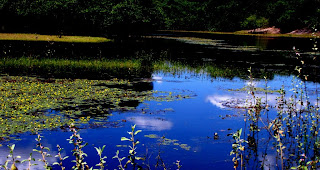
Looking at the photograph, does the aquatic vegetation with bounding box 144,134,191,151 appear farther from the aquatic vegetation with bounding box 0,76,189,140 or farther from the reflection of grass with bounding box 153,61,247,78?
the reflection of grass with bounding box 153,61,247,78

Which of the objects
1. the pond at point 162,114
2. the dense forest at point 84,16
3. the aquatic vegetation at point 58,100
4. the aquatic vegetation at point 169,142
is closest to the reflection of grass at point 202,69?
the pond at point 162,114

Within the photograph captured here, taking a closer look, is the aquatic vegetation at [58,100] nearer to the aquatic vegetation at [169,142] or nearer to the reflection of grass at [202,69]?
the aquatic vegetation at [169,142]

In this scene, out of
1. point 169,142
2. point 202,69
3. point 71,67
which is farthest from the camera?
point 202,69

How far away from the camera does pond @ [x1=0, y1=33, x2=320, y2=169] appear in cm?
821

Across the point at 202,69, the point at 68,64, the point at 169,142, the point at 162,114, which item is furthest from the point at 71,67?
the point at 169,142

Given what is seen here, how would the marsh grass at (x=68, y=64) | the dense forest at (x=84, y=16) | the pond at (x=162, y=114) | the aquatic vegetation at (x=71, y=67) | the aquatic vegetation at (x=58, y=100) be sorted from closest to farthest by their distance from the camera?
1. the pond at (x=162, y=114)
2. the aquatic vegetation at (x=58, y=100)
3. the aquatic vegetation at (x=71, y=67)
4. the marsh grass at (x=68, y=64)
5. the dense forest at (x=84, y=16)

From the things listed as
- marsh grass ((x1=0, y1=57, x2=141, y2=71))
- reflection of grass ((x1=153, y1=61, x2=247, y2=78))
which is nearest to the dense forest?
reflection of grass ((x1=153, y1=61, x2=247, y2=78))

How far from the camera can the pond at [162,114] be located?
8211mm

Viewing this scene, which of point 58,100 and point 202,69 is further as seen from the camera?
point 202,69

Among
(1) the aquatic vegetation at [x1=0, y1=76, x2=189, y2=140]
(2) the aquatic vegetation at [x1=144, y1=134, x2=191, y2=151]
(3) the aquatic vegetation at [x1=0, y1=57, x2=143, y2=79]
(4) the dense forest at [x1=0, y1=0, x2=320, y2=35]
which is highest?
(4) the dense forest at [x1=0, y1=0, x2=320, y2=35]

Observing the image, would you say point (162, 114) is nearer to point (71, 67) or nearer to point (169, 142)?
point (169, 142)

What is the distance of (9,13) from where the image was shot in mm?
51031

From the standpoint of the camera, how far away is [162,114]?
A: 12.0 metres

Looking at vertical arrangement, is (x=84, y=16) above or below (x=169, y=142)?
above
